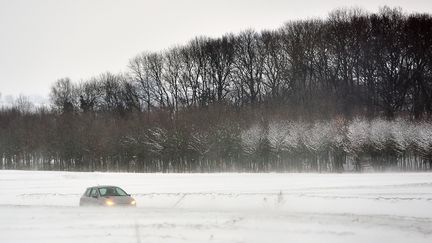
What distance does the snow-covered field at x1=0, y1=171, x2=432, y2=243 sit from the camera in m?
18.6

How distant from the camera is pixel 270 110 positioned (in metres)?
78.4

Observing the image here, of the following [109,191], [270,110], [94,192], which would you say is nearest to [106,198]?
[109,191]

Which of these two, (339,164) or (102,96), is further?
(102,96)

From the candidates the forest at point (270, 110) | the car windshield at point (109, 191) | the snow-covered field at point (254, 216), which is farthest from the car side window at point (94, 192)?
the forest at point (270, 110)

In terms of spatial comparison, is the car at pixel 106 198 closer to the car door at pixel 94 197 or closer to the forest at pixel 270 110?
the car door at pixel 94 197

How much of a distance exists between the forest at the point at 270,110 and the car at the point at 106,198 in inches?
1341

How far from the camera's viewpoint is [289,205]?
2683cm

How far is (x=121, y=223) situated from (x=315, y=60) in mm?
71620

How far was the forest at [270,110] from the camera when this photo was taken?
64.0m

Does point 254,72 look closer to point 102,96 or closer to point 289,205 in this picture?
point 102,96

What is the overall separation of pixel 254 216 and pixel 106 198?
28.2ft

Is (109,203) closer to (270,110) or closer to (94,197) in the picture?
(94,197)

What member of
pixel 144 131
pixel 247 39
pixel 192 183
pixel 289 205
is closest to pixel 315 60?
pixel 247 39

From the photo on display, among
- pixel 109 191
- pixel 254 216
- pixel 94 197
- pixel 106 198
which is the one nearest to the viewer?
pixel 254 216
